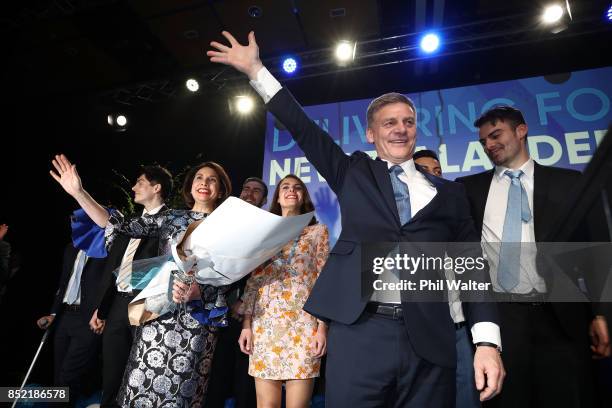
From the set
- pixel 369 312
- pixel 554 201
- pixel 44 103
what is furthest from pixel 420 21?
pixel 44 103

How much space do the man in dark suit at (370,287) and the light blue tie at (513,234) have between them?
52 centimetres

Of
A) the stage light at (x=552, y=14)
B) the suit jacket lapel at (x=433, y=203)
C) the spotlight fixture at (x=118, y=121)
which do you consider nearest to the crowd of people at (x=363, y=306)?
the suit jacket lapel at (x=433, y=203)

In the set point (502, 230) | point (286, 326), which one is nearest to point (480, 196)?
point (502, 230)

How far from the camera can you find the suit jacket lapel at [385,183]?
49.6 inches

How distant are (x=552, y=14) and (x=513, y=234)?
329 cm

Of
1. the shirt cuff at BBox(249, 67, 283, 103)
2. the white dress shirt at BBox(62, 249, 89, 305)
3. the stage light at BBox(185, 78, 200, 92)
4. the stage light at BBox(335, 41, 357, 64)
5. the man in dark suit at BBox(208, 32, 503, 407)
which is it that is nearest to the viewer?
the man in dark suit at BBox(208, 32, 503, 407)

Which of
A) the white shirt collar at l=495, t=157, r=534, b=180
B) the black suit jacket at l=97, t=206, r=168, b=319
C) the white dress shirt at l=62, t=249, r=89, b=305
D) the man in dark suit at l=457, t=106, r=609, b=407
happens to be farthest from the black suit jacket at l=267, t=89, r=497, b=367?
the white dress shirt at l=62, t=249, r=89, b=305

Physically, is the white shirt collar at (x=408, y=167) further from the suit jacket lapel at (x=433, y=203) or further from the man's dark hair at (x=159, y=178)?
the man's dark hair at (x=159, y=178)

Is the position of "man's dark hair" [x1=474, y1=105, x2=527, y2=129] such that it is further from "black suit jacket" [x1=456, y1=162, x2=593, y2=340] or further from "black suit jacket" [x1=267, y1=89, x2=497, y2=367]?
"black suit jacket" [x1=267, y1=89, x2=497, y2=367]

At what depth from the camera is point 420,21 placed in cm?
418

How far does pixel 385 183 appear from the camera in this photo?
1.31m

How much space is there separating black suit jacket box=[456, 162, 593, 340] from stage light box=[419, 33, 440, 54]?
8.41ft

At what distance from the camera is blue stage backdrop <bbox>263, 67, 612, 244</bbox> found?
3908 millimetres

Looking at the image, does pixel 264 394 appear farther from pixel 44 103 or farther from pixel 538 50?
pixel 44 103
